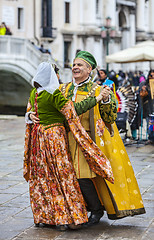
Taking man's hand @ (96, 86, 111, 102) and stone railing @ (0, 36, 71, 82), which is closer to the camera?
man's hand @ (96, 86, 111, 102)

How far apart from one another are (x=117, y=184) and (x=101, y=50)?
37.7 metres

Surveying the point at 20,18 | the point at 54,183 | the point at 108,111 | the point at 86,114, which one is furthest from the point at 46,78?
the point at 20,18

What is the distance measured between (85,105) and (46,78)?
47cm

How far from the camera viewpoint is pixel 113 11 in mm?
45344

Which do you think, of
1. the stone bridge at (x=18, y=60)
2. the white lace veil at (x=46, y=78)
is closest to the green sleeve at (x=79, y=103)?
the white lace veil at (x=46, y=78)

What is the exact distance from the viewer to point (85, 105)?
5531 mm

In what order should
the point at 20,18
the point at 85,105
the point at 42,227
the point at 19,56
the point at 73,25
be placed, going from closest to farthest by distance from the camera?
the point at 85,105 < the point at 42,227 < the point at 19,56 < the point at 20,18 < the point at 73,25

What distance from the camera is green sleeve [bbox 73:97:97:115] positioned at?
5.53 meters

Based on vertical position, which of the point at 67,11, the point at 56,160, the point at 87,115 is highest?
the point at 67,11

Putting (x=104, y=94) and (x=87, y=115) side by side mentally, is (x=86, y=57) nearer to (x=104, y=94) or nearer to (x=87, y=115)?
(x=104, y=94)

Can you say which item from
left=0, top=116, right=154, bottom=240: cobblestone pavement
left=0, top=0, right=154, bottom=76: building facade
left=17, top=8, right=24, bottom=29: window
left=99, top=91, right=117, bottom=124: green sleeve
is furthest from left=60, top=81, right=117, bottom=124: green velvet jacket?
left=17, top=8, right=24, bottom=29: window

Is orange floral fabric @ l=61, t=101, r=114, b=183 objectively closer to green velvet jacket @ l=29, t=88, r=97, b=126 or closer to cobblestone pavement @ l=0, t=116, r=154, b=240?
green velvet jacket @ l=29, t=88, r=97, b=126

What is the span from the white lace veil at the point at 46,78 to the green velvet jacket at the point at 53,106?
0.18 feet

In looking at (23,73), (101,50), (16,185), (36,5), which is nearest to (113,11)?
(101,50)
